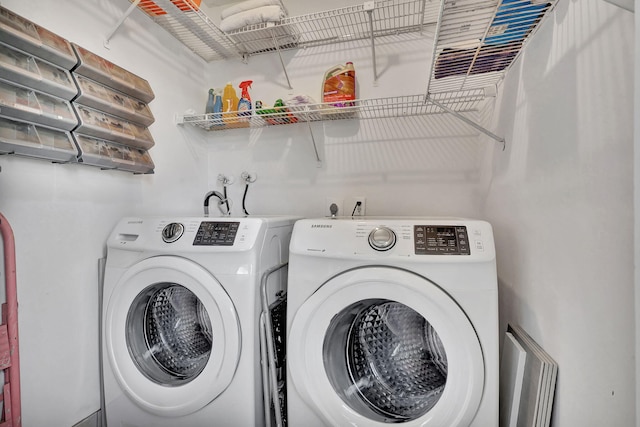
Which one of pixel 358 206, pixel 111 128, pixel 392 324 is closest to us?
pixel 392 324

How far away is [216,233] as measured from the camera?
1.23 metres

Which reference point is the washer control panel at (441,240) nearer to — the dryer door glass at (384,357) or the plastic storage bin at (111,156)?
the dryer door glass at (384,357)

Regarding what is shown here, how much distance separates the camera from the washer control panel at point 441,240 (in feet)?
3.32

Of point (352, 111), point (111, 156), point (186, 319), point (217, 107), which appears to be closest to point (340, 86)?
point (352, 111)

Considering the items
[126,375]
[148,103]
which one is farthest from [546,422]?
[148,103]

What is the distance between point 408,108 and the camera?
181 cm

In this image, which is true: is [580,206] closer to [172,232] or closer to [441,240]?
[441,240]

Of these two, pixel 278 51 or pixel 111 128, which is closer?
pixel 111 128

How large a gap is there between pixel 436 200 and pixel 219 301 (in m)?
1.35

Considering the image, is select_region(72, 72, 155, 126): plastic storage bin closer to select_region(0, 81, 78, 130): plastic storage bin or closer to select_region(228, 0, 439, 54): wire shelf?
select_region(0, 81, 78, 130): plastic storage bin

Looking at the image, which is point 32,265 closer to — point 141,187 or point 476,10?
point 141,187

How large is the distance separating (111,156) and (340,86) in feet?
3.91

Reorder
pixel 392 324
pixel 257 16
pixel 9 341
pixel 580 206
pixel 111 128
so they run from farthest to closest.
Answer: pixel 257 16, pixel 111 128, pixel 392 324, pixel 9 341, pixel 580 206

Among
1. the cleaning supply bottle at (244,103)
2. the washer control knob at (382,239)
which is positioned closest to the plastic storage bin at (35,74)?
the cleaning supply bottle at (244,103)
